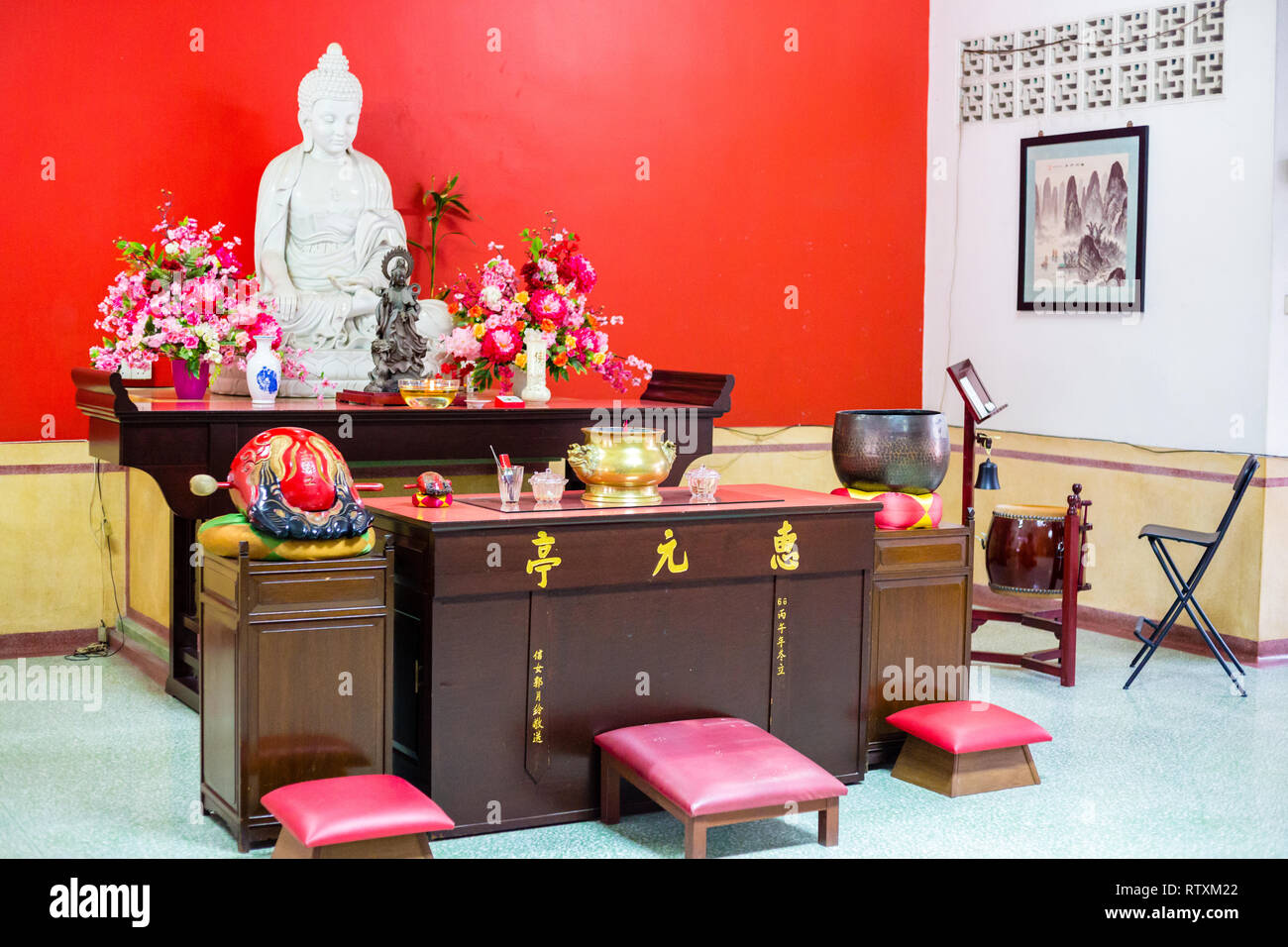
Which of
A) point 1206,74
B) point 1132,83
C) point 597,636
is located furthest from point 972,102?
point 597,636

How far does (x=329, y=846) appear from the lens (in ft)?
10.1

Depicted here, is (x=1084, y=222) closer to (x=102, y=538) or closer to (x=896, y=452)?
(x=896, y=452)

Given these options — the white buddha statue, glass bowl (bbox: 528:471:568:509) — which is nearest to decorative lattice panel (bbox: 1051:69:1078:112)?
the white buddha statue

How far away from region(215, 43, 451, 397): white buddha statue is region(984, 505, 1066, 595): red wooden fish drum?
2.40 meters

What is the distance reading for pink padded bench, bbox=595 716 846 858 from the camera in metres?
3.32

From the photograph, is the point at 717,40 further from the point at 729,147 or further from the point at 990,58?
the point at 990,58

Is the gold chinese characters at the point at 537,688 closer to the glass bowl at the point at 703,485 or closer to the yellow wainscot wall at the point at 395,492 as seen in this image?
the glass bowl at the point at 703,485

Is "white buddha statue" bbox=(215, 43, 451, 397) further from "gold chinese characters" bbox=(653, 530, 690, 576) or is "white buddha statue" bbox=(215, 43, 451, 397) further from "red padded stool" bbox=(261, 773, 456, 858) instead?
"red padded stool" bbox=(261, 773, 456, 858)

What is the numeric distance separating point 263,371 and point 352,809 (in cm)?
218

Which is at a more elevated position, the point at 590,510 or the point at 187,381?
the point at 187,381

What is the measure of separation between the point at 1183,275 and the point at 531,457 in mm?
3071

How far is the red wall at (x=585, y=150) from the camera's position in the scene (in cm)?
554

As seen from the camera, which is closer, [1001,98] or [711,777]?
[711,777]

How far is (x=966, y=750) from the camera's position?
3.98 m
